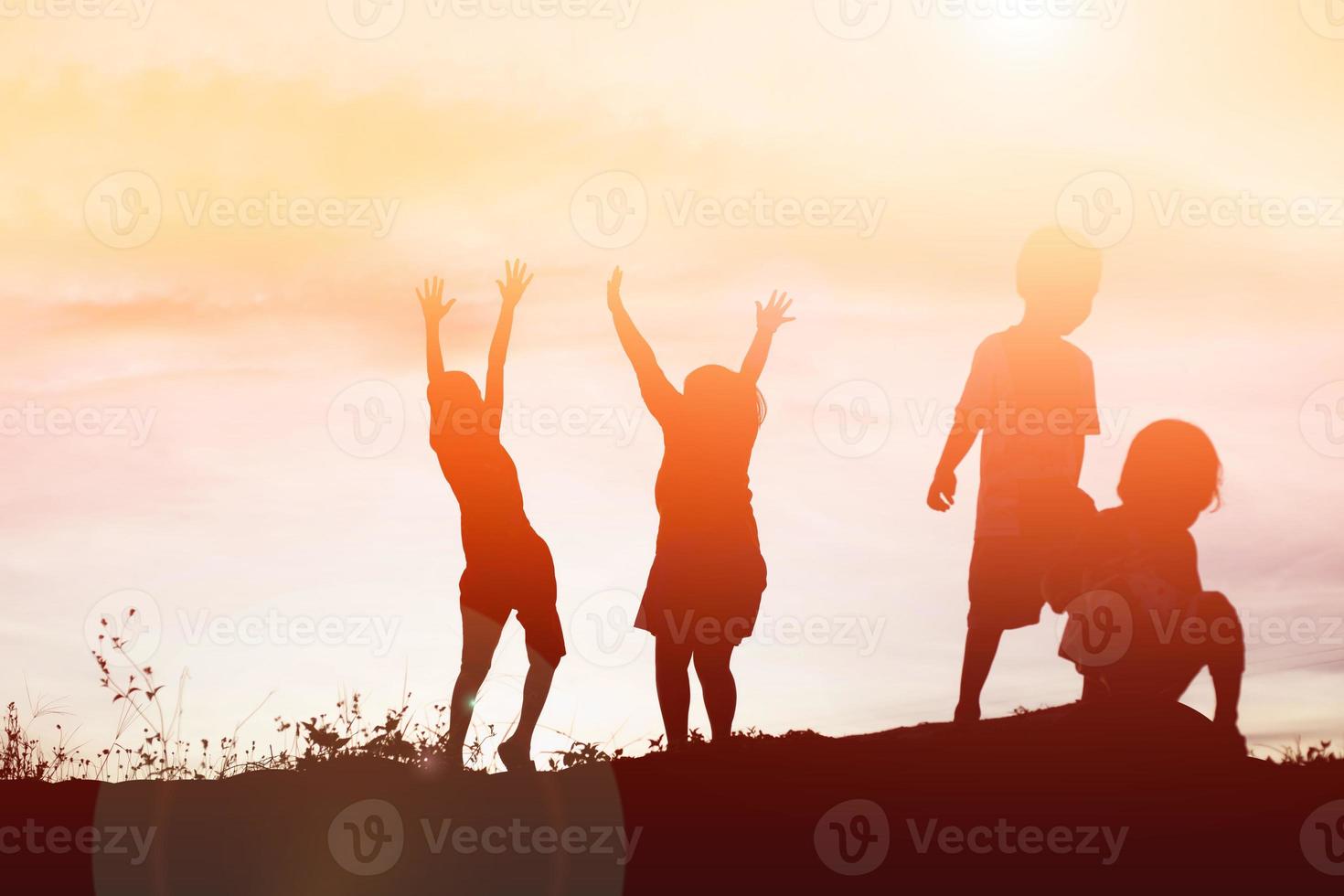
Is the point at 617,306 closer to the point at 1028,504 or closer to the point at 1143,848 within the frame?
the point at 1028,504

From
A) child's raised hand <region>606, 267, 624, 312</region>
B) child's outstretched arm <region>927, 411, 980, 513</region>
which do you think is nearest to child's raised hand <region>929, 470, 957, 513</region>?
child's outstretched arm <region>927, 411, 980, 513</region>

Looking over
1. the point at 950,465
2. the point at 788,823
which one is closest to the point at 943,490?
the point at 950,465

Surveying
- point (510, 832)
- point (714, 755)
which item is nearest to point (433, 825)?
point (510, 832)

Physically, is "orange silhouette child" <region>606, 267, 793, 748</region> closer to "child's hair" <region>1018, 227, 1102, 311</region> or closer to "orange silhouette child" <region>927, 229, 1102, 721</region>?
"orange silhouette child" <region>927, 229, 1102, 721</region>

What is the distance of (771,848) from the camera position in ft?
21.5

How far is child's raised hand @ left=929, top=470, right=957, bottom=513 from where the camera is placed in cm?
809

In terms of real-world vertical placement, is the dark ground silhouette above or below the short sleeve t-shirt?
below

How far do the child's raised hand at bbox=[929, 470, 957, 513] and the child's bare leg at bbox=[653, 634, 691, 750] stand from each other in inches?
67.7

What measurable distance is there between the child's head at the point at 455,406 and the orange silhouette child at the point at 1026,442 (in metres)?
2.90

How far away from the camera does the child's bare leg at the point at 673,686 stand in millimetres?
8273

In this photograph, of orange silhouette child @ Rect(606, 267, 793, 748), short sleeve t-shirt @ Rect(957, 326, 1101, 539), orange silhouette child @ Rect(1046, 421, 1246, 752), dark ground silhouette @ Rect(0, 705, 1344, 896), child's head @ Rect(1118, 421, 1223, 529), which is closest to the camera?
dark ground silhouette @ Rect(0, 705, 1344, 896)

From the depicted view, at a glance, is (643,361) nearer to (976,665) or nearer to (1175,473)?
(976,665)

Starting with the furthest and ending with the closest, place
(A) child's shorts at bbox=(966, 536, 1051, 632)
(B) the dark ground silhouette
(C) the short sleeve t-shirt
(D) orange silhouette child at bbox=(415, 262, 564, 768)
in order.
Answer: (D) orange silhouette child at bbox=(415, 262, 564, 768) → (C) the short sleeve t-shirt → (A) child's shorts at bbox=(966, 536, 1051, 632) → (B) the dark ground silhouette

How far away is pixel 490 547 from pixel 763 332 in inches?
Answer: 87.6
